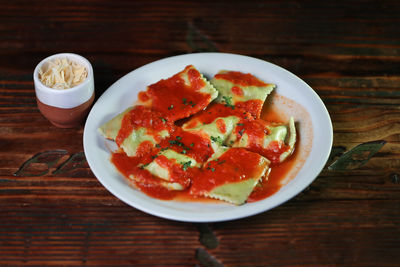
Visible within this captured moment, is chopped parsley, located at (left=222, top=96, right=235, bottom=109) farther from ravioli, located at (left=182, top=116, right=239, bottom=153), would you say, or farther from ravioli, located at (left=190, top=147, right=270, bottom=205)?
ravioli, located at (left=190, top=147, right=270, bottom=205)

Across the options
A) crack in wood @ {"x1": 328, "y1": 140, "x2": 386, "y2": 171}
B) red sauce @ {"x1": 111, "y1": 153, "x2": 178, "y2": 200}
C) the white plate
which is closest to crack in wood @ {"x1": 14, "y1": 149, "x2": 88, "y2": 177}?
the white plate

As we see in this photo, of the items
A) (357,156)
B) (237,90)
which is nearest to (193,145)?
(237,90)

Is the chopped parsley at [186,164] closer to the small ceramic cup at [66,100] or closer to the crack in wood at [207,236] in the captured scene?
the crack in wood at [207,236]

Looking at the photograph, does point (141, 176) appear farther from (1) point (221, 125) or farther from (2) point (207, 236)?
(1) point (221, 125)

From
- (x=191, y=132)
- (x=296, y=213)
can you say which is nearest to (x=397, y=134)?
(x=296, y=213)

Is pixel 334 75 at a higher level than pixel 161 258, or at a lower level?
higher

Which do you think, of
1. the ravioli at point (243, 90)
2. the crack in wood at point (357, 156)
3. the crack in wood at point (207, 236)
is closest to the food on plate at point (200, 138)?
the ravioli at point (243, 90)

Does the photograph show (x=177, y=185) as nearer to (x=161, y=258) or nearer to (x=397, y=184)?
(x=161, y=258)
